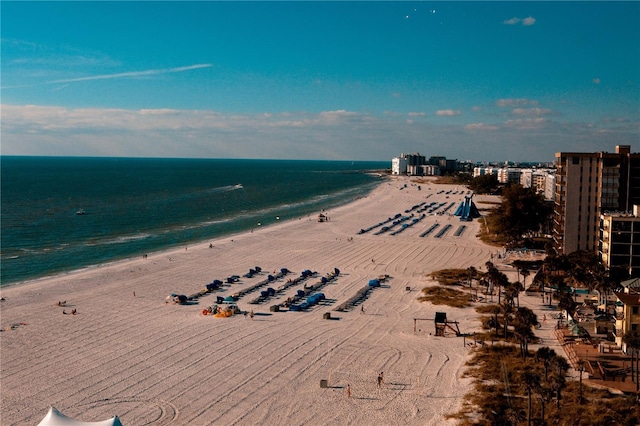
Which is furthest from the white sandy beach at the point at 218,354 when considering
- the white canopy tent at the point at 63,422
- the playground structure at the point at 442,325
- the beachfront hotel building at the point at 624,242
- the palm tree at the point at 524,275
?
the beachfront hotel building at the point at 624,242

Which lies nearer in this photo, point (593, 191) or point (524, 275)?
point (524, 275)

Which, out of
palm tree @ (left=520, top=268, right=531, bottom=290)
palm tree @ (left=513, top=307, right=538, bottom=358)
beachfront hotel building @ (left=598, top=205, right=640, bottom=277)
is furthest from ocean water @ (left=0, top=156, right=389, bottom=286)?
beachfront hotel building @ (left=598, top=205, right=640, bottom=277)

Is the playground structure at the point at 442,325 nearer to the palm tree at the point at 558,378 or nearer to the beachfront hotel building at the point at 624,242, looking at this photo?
the palm tree at the point at 558,378

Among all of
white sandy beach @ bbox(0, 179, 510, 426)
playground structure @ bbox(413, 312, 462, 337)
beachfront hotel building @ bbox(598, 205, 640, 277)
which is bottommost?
white sandy beach @ bbox(0, 179, 510, 426)

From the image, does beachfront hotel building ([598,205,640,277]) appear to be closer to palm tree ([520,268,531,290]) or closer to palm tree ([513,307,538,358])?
palm tree ([520,268,531,290])

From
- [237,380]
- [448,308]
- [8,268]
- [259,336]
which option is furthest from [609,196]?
Answer: [8,268]

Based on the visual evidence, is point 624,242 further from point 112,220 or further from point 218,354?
point 112,220

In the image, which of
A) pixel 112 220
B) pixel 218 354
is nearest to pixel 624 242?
pixel 218 354
